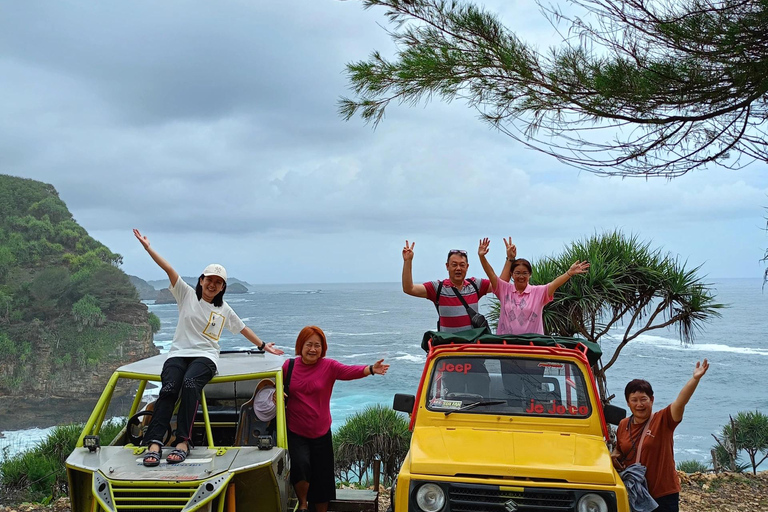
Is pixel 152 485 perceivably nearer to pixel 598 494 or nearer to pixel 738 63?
pixel 598 494

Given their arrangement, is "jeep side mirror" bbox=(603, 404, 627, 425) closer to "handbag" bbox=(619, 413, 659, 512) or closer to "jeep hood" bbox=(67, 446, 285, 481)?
"handbag" bbox=(619, 413, 659, 512)

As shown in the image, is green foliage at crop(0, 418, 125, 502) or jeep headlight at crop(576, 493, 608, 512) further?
green foliage at crop(0, 418, 125, 502)

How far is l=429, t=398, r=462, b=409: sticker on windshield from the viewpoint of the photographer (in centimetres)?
492

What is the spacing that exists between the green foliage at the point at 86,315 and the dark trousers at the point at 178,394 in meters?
87.4

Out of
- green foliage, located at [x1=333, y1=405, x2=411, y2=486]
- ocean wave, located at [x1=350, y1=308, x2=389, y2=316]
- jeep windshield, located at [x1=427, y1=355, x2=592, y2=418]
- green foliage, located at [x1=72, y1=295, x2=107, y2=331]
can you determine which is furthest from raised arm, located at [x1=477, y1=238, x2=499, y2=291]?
ocean wave, located at [x1=350, y1=308, x2=389, y2=316]

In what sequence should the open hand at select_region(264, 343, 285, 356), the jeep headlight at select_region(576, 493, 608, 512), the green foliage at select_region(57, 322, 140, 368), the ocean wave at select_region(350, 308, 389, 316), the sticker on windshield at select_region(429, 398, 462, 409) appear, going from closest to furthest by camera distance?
the jeep headlight at select_region(576, 493, 608, 512) < the sticker on windshield at select_region(429, 398, 462, 409) < the open hand at select_region(264, 343, 285, 356) < the green foliage at select_region(57, 322, 140, 368) < the ocean wave at select_region(350, 308, 389, 316)

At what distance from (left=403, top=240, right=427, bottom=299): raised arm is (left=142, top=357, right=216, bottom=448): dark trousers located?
2.02 m

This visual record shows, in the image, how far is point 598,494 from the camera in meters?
3.94

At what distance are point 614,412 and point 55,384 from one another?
79.2m

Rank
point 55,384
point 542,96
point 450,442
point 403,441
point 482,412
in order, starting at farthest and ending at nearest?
point 55,384 < point 403,441 < point 542,96 < point 482,412 < point 450,442

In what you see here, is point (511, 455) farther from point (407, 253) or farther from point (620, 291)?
point (620, 291)

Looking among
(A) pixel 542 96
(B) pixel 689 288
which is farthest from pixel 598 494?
(B) pixel 689 288

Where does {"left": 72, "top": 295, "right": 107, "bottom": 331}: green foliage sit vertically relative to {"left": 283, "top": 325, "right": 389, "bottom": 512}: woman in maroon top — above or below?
below

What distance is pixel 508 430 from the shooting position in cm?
474
